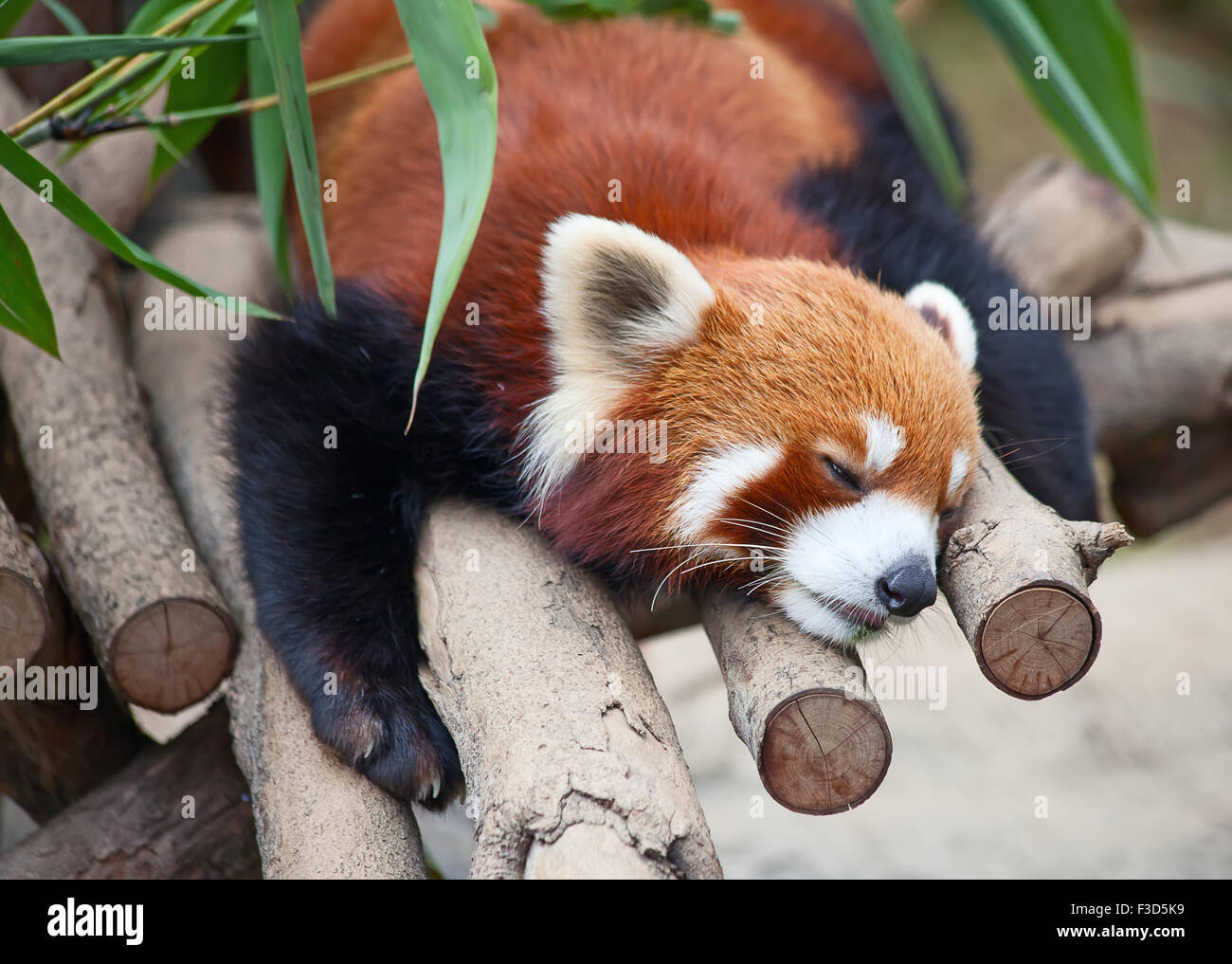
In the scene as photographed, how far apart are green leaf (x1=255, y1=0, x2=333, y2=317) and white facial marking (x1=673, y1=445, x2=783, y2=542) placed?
2.39 ft

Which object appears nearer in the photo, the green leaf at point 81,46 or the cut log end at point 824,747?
the cut log end at point 824,747

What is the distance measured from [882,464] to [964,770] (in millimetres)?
2651

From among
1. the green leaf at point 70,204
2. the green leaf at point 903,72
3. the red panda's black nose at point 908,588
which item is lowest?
the red panda's black nose at point 908,588

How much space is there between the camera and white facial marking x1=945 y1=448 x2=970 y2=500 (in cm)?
201

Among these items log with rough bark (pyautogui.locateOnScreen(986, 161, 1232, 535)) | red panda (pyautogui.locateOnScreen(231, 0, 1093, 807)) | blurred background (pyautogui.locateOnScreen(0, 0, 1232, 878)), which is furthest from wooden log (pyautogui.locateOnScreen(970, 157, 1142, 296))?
red panda (pyautogui.locateOnScreen(231, 0, 1093, 807))

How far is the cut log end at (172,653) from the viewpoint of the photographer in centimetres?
220

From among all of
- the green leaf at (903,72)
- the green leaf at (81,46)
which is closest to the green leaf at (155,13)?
the green leaf at (81,46)

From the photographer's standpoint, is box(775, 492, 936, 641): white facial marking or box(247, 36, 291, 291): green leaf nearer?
box(775, 492, 936, 641): white facial marking

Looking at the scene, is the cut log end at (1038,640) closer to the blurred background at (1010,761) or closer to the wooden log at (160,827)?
the blurred background at (1010,761)

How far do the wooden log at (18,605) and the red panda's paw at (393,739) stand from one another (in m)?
0.53

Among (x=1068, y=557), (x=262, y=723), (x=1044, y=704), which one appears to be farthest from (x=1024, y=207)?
(x=262, y=723)

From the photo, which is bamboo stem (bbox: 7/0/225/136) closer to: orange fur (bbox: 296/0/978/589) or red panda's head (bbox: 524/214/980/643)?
orange fur (bbox: 296/0/978/589)

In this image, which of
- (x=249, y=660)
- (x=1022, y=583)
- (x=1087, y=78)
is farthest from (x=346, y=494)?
(x=1087, y=78)

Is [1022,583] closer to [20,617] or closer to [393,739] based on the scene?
[393,739]
